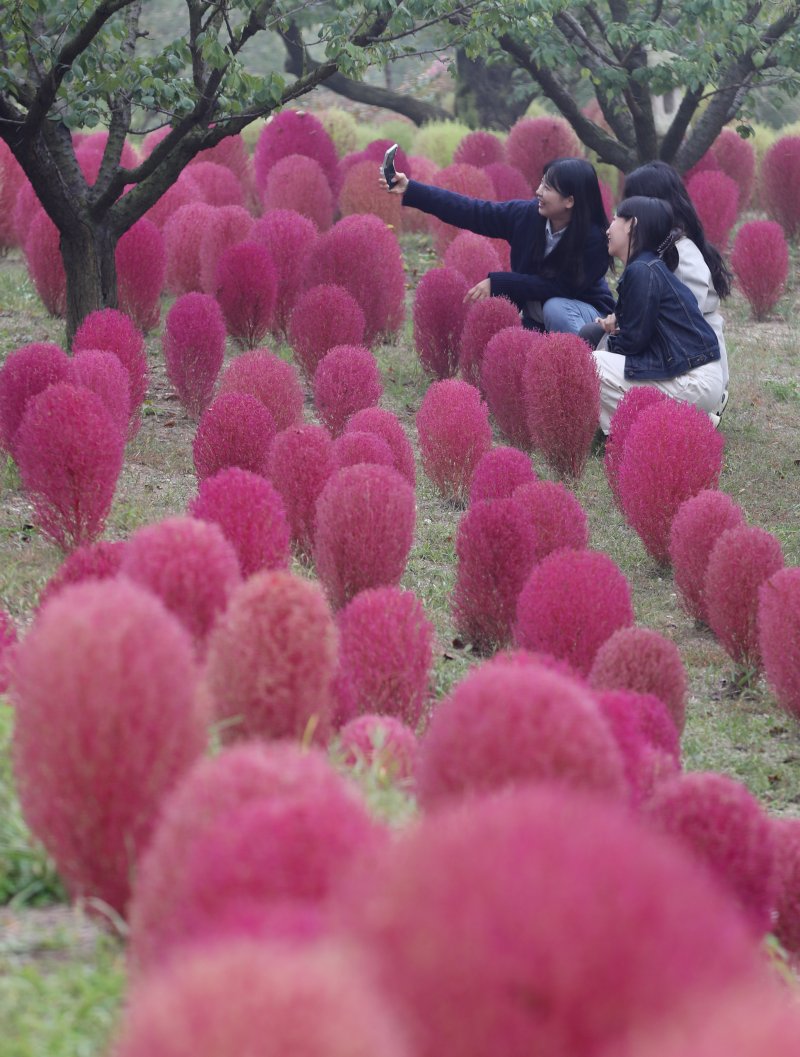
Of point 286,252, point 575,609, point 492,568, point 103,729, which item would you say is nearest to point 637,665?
point 575,609

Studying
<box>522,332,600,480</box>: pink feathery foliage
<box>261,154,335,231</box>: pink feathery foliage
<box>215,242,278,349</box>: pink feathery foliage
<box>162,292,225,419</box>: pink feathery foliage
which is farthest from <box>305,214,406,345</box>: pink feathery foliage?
<box>261,154,335,231</box>: pink feathery foliage

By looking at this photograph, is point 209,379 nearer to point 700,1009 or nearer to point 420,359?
point 420,359

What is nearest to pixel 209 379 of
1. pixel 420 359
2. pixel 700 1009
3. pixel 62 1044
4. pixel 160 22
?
pixel 420 359

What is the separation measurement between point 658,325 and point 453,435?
1141 millimetres

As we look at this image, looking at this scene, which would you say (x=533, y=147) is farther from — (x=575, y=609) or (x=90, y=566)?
(x=90, y=566)

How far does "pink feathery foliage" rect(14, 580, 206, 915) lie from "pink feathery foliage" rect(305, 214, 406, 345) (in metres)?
5.41

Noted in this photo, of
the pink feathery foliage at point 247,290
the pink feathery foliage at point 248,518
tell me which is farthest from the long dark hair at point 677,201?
the pink feathery foliage at point 248,518

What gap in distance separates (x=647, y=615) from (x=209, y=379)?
228 centimetres

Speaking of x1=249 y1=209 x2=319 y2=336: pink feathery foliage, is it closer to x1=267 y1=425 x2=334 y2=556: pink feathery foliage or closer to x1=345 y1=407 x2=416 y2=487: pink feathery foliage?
x1=345 y1=407 x2=416 y2=487: pink feathery foliage

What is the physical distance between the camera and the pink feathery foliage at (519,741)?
1531 mm

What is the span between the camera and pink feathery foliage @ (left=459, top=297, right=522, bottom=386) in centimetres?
630

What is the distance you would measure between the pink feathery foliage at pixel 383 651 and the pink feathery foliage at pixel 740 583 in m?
1.39

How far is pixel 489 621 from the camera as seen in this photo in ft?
12.9

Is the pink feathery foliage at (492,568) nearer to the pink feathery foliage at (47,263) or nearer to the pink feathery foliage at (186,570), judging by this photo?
the pink feathery foliage at (186,570)
